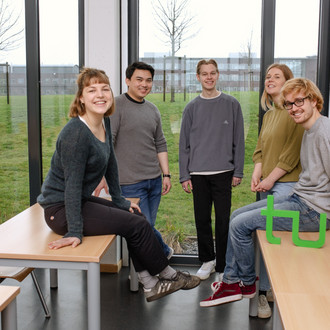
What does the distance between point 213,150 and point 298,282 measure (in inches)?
67.4

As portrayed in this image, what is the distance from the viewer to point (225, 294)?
2.91m

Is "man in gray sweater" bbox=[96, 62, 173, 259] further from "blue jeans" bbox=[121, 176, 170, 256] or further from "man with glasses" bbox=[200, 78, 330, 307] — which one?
"man with glasses" bbox=[200, 78, 330, 307]

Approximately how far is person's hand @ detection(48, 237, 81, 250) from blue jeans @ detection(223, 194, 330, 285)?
0.91m

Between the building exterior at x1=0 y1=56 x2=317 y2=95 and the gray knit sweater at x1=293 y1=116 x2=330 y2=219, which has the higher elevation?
the building exterior at x1=0 y1=56 x2=317 y2=95

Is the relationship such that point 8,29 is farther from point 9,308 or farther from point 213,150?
point 9,308

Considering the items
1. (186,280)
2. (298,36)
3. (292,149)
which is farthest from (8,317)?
(298,36)

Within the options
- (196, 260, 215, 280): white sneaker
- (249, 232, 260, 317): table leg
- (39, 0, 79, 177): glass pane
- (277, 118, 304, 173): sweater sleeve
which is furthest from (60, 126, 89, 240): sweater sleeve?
(39, 0, 79, 177): glass pane

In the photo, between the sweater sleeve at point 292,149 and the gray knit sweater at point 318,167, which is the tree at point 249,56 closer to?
the sweater sleeve at point 292,149

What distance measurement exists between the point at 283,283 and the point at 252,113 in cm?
219

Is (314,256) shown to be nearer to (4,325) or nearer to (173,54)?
(4,325)

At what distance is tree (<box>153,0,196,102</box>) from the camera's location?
150 inches

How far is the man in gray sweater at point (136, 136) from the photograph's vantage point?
3281 mm

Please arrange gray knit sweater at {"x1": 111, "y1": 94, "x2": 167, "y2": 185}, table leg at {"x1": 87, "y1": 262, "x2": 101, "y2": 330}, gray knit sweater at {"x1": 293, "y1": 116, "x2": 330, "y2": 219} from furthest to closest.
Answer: gray knit sweater at {"x1": 111, "y1": 94, "x2": 167, "y2": 185}
gray knit sweater at {"x1": 293, "y1": 116, "x2": 330, "y2": 219}
table leg at {"x1": 87, "y1": 262, "x2": 101, "y2": 330}

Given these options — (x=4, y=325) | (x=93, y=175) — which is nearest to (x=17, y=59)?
(x=93, y=175)
